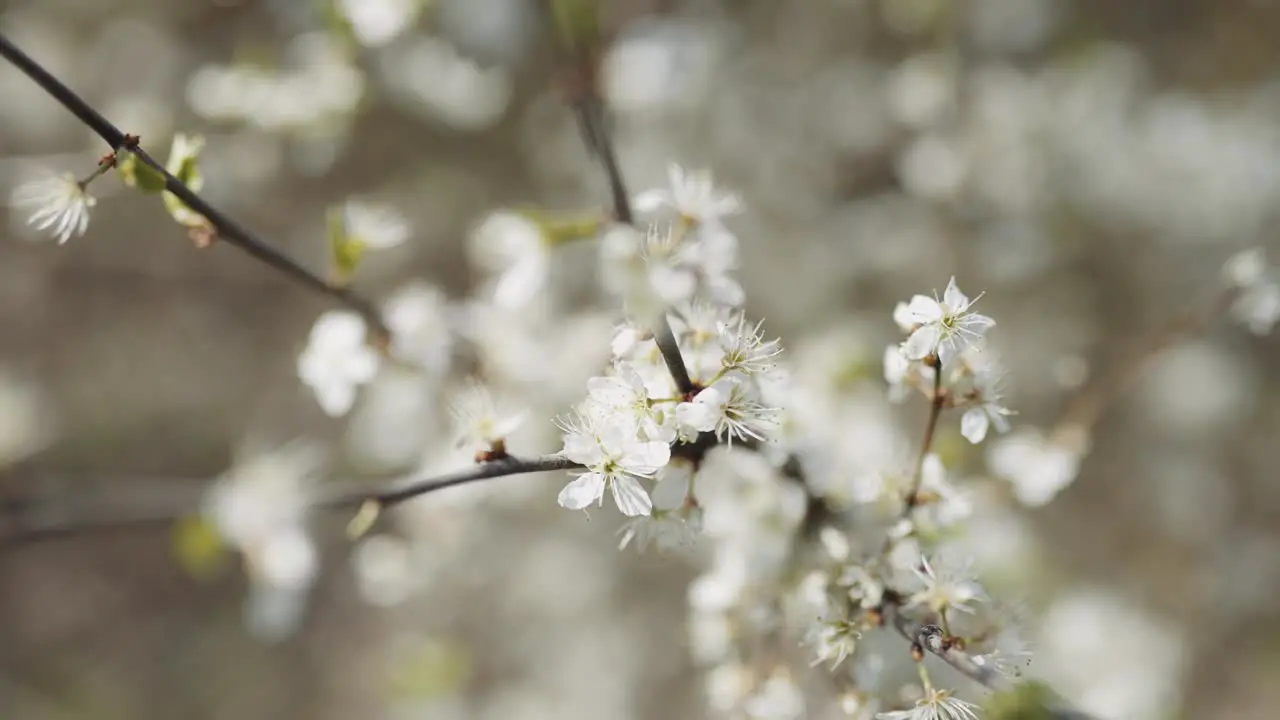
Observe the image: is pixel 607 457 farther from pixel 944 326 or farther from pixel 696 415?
pixel 944 326

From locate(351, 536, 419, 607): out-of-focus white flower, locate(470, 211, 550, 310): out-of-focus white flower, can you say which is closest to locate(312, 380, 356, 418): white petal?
locate(470, 211, 550, 310): out-of-focus white flower

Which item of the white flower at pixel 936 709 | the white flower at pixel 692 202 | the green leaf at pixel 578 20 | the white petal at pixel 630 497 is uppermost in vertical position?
the green leaf at pixel 578 20

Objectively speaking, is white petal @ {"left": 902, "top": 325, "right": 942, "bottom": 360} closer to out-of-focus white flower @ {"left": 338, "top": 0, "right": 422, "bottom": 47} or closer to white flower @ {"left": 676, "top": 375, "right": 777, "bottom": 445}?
white flower @ {"left": 676, "top": 375, "right": 777, "bottom": 445}

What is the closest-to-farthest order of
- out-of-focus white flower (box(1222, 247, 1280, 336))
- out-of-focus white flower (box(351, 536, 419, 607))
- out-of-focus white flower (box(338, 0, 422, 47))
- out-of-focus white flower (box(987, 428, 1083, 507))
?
out-of-focus white flower (box(1222, 247, 1280, 336))
out-of-focus white flower (box(987, 428, 1083, 507))
out-of-focus white flower (box(338, 0, 422, 47))
out-of-focus white flower (box(351, 536, 419, 607))

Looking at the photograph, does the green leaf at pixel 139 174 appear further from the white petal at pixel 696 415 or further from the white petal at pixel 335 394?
the white petal at pixel 696 415

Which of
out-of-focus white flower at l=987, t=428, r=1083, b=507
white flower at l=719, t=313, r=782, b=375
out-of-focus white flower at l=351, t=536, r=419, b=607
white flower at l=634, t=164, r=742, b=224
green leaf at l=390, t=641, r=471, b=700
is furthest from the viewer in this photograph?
green leaf at l=390, t=641, r=471, b=700

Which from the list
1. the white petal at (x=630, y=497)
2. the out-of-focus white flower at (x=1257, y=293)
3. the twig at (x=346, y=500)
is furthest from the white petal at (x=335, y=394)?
the out-of-focus white flower at (x=1257, y=293)

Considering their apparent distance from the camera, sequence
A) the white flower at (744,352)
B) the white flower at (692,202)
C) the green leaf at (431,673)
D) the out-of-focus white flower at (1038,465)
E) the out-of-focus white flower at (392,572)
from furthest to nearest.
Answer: the green leaf at (431,673) → the out-of-focus white flower at (392,572) → the out-of-focus white flower at (1038,465) → the white flower at (692,202) → the white flower at (744,352)
